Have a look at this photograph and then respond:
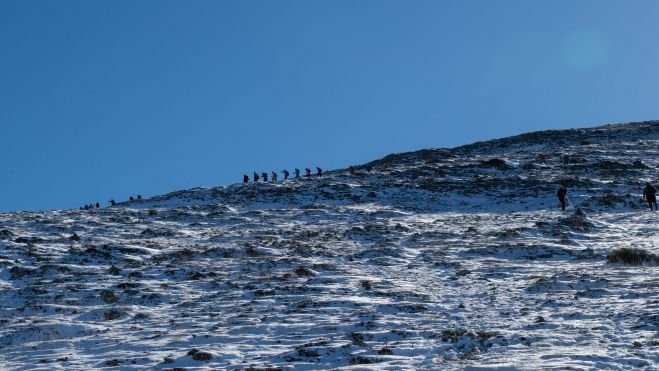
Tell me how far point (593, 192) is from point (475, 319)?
27967 mm

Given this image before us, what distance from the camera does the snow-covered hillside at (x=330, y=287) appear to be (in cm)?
1061

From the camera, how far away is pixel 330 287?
15.6 metres

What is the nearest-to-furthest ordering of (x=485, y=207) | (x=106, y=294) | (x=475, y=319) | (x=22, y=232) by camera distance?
(x=475, y=319) < (x=106, y=294) < (x=22, y=232) < (x=485, y=207)

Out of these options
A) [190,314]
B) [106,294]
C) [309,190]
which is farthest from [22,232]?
[309,190]

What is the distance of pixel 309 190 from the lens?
4034 centimetres

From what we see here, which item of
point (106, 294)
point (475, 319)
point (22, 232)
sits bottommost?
point (475, 319)

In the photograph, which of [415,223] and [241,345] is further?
[415,223]

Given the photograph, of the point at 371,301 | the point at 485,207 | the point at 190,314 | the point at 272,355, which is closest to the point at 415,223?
the point at 485,207

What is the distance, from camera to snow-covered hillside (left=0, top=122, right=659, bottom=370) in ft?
34.8

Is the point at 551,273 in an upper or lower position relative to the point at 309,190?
lower

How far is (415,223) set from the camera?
2866 centimetres

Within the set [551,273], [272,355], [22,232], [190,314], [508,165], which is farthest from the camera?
[508,165]

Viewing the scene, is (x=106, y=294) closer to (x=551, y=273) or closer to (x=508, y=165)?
(x=551, y=273)

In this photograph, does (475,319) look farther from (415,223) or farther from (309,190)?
(309,190)
